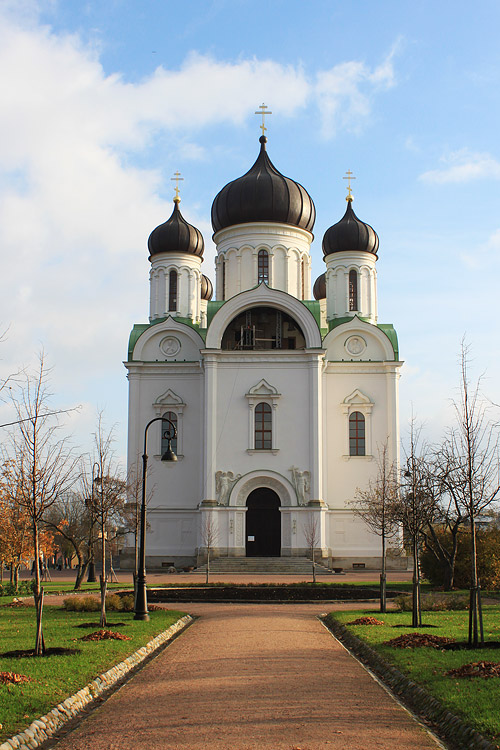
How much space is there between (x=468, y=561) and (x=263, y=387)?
47.9ft

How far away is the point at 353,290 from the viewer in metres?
44.2

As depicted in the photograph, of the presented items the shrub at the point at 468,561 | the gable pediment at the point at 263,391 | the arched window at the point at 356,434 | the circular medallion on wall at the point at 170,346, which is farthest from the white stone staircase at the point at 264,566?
the circular medallion on wall at the point at 170,346

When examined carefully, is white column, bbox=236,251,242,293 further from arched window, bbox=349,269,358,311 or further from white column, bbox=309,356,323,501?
white column, bbox=309,356,323,501

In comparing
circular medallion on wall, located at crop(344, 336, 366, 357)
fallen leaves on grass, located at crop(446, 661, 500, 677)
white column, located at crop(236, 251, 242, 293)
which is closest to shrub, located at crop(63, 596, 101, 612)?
fallen leaves on grass, located at crop(446, 661, 500, 677)

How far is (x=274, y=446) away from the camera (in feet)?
129

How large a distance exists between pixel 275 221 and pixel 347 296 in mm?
5518

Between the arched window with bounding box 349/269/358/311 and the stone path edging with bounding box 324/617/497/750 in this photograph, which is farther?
the arched window with bounding box 349/269/358/311

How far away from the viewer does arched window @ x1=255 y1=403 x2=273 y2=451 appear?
39750 mm

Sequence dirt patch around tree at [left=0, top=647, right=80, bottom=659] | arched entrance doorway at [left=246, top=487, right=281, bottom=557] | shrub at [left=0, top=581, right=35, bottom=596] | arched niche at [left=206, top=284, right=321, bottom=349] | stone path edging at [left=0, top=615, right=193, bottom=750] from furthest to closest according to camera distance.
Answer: arched niche at [left=206, top=284, right=321, bottom=349] → arched entrance doorway at [left=246, top=487, right=281, bottom=557] → shrub at [left=0, top=581, right=35, bottom=596] → dirt patch around tree at [left=0, top=647, right=80, bottom=659] → stone path edging at [left=0, top=615, right=193, bottom=750]

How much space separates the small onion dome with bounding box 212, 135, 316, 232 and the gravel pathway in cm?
3173

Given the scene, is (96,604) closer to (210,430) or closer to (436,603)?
(436,603)

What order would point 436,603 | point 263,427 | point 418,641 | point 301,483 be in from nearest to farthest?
point 418,641 < point 436,603 < point 301,483 < point 263,427

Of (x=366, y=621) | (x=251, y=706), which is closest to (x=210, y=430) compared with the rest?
(x=366, y=621)

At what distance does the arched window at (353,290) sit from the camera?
44.0 m
